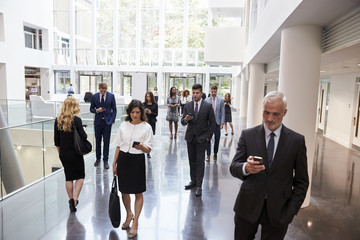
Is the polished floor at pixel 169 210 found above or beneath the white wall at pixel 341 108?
beneath

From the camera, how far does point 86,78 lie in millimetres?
32688

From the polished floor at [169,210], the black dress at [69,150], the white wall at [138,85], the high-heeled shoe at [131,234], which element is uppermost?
the white wall at [138,85]

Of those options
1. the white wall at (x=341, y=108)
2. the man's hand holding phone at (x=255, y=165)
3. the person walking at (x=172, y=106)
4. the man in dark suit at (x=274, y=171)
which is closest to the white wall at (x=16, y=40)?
the person walking at (x=172, y=106)

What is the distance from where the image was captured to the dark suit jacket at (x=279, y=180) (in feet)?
7.22

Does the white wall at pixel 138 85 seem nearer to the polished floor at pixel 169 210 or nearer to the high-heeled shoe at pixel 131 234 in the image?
the polished floor at pixel 169 210

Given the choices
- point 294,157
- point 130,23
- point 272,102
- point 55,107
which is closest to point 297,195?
point 294,157

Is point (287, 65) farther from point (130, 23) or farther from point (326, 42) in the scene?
point (130, 23)

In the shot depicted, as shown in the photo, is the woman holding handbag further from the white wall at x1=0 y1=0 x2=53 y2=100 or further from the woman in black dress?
the white wall at x1=0 y1=0 x2=53 y2=100

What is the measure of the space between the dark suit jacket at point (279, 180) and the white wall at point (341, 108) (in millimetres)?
10371

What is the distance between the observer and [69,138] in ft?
14.1

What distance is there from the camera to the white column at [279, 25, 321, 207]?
15.3 feet

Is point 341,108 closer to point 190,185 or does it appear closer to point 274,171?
point 190,185

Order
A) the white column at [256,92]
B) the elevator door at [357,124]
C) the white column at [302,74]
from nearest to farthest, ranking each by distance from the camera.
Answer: the white column at [302,74] < the elevator door at [357,124] < the white column at [256,92]

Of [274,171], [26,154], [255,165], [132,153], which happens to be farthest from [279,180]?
[26,154]
